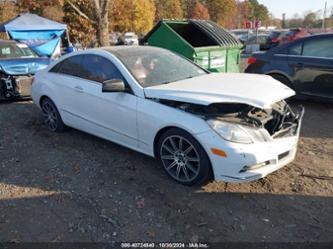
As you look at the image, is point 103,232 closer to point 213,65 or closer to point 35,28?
point 213,65

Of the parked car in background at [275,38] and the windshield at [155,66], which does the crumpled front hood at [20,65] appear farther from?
the parked car in background at [275,38]

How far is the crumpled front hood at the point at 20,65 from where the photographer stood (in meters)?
8.49

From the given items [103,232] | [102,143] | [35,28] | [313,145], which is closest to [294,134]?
[313,145]

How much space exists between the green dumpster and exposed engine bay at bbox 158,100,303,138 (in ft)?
12.3

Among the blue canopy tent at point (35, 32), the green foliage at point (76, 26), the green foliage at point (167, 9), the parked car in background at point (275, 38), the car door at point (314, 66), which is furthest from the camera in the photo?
the green foliage at point (167, 9)

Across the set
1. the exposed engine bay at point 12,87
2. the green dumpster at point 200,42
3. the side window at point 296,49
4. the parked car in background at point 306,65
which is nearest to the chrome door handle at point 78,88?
the green dumpster at point 200,42

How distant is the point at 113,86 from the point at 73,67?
1.43 m

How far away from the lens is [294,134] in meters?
4.20

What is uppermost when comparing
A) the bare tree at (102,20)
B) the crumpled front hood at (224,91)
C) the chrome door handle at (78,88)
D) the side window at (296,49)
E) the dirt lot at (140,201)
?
the bare tree at (102,20)

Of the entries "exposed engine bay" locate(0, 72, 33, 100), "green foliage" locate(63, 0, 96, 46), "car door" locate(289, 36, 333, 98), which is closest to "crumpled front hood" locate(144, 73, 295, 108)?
"car door" locate(289, 36, 333, 98)

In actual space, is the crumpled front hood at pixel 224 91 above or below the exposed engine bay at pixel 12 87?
above

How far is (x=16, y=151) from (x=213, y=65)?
4.76 metres

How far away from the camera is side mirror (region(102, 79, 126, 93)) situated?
446cm

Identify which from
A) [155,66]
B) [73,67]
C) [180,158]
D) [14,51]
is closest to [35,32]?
[14,51]
